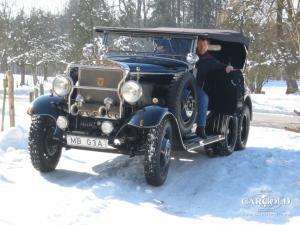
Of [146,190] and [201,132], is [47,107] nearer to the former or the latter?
[146,190]

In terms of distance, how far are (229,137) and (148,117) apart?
3073 mm

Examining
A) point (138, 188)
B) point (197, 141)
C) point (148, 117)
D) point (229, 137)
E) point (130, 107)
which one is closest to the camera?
point (148, 117)

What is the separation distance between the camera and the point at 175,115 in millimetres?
6695

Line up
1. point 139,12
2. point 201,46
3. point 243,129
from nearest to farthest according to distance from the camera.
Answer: point 201,46
point 243,129
point 139,12

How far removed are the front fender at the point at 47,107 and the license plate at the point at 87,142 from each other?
1.47ft

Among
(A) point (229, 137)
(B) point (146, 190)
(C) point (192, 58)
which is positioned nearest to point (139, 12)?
(A) point (229, 137)

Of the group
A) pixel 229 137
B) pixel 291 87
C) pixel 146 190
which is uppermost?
pixel 229 137

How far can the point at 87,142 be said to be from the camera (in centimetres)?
633

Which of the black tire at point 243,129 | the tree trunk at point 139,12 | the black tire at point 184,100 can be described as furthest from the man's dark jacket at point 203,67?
the tree trunk at point 139,12

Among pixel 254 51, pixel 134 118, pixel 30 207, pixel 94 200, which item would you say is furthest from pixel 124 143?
pixel 254 51

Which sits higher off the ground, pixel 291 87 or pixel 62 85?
pixel 62 85

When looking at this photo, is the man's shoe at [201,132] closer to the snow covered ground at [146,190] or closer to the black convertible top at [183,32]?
the snow covered ground at [146,190]

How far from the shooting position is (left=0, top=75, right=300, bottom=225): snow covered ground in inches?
207

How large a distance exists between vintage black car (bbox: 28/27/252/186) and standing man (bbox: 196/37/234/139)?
14cm
